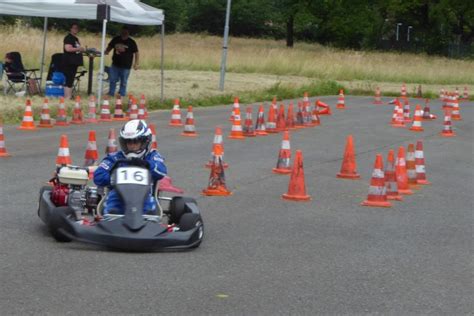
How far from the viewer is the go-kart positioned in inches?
338

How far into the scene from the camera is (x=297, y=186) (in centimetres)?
1238

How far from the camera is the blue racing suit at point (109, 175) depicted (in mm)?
8992

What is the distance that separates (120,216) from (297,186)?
3.97 metres

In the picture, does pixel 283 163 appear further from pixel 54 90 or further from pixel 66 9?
pixel 54 90

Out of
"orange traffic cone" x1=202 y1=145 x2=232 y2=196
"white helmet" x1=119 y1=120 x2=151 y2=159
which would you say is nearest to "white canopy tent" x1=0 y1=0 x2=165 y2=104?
"orange traffic cone" x1=202 y1=145 x2=232 y2=196

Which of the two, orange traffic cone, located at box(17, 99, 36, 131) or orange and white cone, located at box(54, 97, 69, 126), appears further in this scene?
orange and white cone, located at box(54, 97, 69, 126)

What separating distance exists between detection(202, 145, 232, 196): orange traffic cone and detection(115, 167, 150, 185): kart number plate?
3.17m

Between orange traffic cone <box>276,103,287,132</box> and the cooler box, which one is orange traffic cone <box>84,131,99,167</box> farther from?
the cooler box

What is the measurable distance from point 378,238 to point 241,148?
7878 mm

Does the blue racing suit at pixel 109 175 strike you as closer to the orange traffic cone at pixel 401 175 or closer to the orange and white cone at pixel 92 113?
the orange traffic cone at pixel 401 175

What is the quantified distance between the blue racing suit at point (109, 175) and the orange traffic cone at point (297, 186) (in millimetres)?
3135

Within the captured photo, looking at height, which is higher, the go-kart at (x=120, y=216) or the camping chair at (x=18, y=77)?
the camping chair at (x=18, y=77)

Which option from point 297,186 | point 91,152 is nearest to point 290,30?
point 91,152

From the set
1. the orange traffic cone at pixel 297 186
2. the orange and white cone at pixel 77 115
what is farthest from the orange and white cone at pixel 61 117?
the orange traffic cone at pixel 297 186
